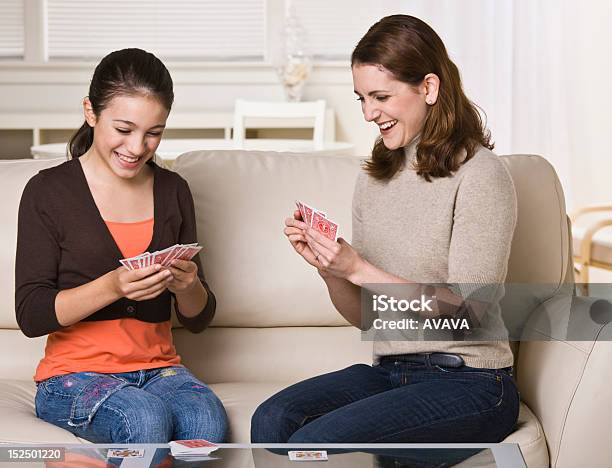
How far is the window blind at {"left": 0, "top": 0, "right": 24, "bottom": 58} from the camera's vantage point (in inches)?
224

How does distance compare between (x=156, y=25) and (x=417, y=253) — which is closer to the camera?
(x=417, y=253)

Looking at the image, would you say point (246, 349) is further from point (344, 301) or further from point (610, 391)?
point (610, 391)

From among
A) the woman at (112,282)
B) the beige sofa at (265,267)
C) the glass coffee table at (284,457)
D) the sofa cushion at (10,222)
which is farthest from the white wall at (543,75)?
the glass coffee table at (284,457)

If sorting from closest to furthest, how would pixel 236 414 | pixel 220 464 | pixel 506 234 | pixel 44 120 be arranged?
1. pixel 220 464
2. pixel 506 234
3. pixel 236 414
4. pixel 44 120

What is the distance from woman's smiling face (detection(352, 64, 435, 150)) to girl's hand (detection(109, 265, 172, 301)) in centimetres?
52

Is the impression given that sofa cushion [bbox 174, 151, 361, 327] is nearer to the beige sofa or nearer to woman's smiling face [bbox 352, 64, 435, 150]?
the beige sofa

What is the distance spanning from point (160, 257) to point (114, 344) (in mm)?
290

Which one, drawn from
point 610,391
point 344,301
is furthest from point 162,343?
point 610,391

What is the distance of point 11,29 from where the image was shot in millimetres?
5723

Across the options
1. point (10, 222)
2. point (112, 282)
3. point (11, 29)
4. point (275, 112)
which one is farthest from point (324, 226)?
point (11, 29)

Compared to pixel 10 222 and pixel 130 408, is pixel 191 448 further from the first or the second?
pixel 10 222

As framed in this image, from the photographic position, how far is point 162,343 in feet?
7.00

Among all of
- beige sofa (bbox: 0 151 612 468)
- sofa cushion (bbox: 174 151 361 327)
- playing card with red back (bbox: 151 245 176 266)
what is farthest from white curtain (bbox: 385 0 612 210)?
playing card with red back (bbox: 151 245 176 266)

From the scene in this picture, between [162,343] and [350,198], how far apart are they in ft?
2.06
